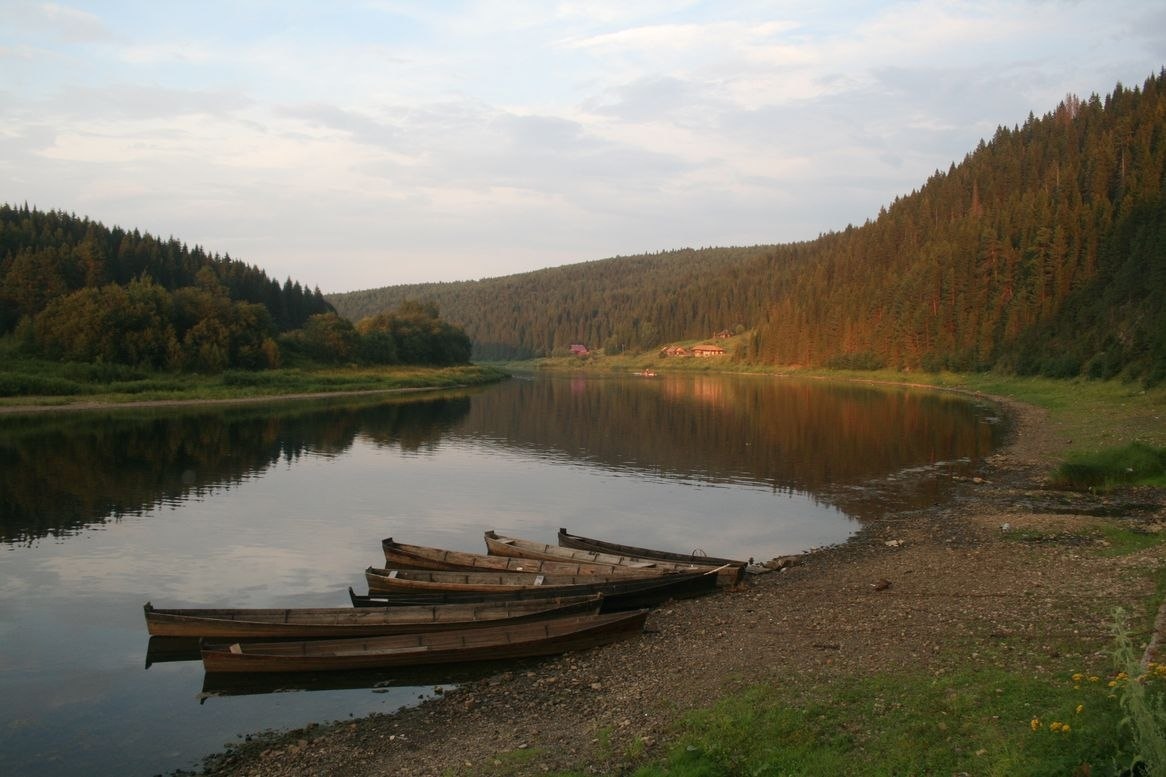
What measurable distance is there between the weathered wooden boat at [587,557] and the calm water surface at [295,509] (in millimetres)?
5083

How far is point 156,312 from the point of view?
348 feet

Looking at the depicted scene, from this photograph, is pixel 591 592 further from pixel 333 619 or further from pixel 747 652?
pixel 333 619

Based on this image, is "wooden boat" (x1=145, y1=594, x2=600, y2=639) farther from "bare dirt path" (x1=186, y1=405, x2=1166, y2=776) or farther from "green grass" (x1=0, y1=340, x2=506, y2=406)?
"green grass" (x1=0, y1=340, x2=506, y2=406)

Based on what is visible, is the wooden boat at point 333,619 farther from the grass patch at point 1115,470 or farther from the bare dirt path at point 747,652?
the grass patch at point 1115,470

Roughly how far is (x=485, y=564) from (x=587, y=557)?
3.19 meters

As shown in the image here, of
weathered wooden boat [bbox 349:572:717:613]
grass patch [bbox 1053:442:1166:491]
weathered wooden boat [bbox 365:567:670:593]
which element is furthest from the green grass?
grass patch [bbox 1053:442:1166:491]

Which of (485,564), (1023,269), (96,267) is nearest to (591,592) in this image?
(485,564)

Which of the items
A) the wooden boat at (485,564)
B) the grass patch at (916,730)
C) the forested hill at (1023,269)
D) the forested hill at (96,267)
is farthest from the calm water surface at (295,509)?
the forested hill at (96,267)

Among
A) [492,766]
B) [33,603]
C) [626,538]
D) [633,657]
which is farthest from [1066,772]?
[33,603]

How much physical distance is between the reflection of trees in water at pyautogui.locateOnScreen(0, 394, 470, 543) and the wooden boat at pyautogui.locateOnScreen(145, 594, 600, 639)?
56.5ft

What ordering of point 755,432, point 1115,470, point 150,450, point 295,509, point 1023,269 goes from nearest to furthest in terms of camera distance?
point 1115,470 < point 295,509 < point 150,450 < point 755,432 < point 1023,269

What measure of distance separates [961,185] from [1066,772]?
20172cm

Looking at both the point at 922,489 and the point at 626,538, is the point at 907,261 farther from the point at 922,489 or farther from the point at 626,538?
the point at 626,538

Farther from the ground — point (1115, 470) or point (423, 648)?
point (1115, 470)
